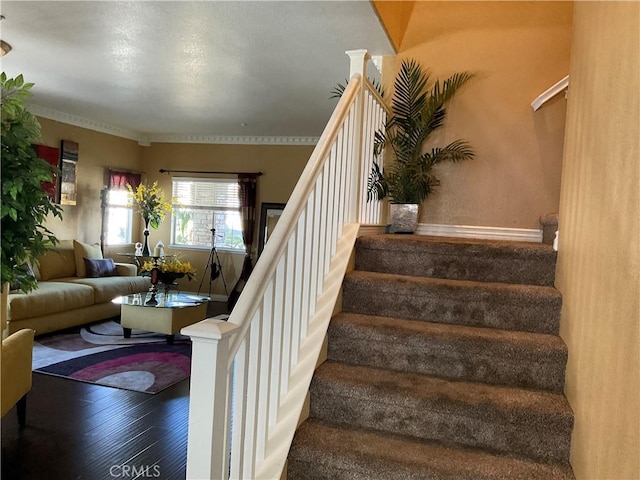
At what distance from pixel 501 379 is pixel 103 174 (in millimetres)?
6779

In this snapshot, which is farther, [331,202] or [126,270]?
[126,270]

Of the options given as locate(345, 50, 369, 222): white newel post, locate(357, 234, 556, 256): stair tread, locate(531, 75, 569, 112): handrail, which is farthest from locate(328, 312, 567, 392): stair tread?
locate(531, 75, 569, 112): handrail

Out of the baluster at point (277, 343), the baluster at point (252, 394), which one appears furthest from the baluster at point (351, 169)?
the baluster at point (252, 394)

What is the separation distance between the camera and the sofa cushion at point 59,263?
219 inches

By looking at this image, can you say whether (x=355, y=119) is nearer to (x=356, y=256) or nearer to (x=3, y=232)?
(x=356, y=256)

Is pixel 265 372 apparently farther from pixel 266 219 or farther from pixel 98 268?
pixel 266 219

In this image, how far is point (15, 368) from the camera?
2.59 metres

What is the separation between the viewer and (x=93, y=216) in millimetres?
6863

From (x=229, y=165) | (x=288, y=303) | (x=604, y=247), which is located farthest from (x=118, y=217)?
(x=604, y=247)

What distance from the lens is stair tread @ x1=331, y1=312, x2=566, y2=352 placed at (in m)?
1.89

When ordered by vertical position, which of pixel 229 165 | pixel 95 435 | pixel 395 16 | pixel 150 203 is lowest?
pixel 95 435

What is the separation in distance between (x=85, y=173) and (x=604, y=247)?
6922mm

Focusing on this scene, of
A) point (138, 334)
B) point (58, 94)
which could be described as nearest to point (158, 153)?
point (58, 94)

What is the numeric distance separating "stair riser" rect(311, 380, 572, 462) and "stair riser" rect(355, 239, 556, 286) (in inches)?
32.3
